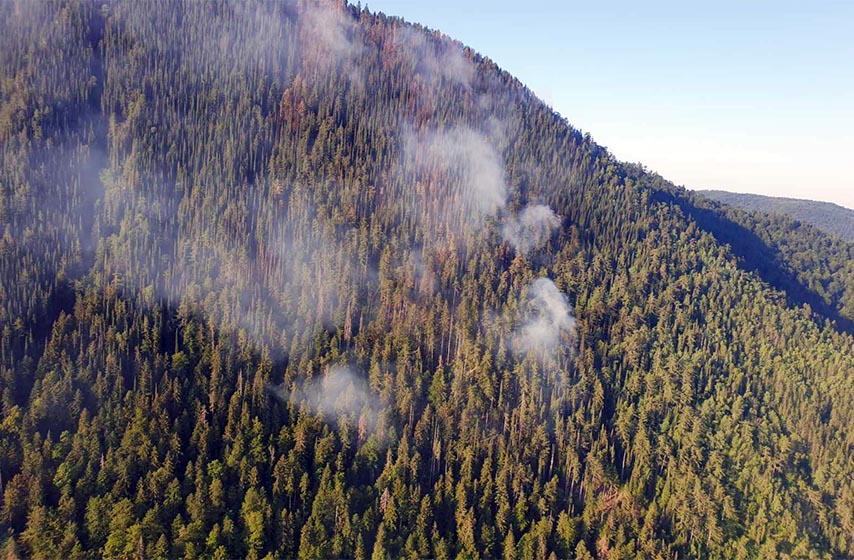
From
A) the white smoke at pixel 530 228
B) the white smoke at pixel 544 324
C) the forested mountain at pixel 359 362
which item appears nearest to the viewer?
the forested mountain at pixel 359 362

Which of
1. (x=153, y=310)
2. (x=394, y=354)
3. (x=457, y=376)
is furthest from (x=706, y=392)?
(x=153, y=310)

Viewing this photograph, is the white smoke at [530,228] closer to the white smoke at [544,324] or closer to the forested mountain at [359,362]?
the forested mountain at [359,362]

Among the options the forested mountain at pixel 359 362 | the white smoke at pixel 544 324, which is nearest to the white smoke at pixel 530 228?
the forested mountain at pixel 359 362

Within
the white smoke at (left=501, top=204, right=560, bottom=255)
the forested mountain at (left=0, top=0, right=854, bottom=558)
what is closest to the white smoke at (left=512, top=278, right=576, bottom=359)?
the forested mountain at (left=0, top=0, right=854, bottom=558)

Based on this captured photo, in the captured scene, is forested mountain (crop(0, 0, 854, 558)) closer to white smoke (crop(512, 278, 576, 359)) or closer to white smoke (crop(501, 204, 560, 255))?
white smoke (crop(512, 278, 576, 359))

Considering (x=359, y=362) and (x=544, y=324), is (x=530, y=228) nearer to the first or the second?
(x=544, y=324)

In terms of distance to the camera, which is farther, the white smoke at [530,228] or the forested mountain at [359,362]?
the white smoke at [530,228]
